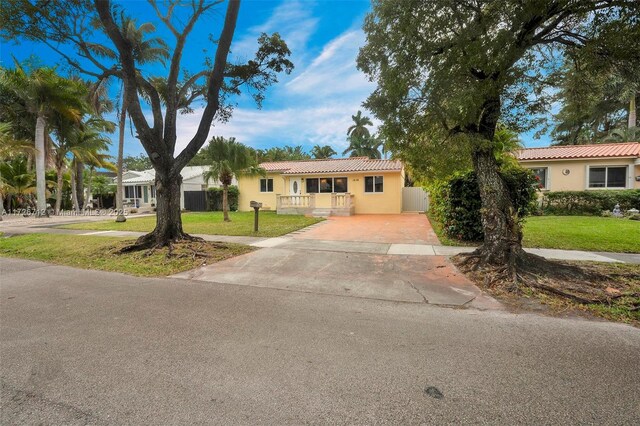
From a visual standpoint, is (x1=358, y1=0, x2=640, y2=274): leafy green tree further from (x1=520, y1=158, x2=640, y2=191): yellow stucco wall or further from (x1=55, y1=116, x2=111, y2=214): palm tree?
(x1=55, y1=116, x2=111, y2=214): palm tree

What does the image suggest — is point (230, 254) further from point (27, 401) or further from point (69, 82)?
point (69, 82)

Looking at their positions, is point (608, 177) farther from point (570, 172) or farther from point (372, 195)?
point (372, 195)

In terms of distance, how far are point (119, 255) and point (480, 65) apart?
925cm

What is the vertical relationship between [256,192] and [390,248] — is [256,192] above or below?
above

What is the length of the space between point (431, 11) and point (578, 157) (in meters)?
16.9

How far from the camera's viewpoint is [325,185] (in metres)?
22.0

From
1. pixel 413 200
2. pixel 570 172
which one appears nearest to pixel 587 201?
pixel 570 172

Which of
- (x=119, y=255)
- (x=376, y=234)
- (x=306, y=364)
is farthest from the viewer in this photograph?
(x=376, y=234)

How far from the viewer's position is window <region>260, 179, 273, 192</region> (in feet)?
78.6

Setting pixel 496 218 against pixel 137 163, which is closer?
pixel 496 218

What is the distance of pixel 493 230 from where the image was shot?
6188mm

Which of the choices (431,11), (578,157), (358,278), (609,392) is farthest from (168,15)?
(578,157)

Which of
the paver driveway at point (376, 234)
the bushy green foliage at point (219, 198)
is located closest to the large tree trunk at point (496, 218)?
the paver driveway at point (376, 234)

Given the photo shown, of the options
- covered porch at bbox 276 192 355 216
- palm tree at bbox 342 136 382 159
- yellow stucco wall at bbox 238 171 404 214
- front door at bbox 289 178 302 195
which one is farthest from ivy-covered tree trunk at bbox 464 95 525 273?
palm tree at bbox 342 136 382 159
